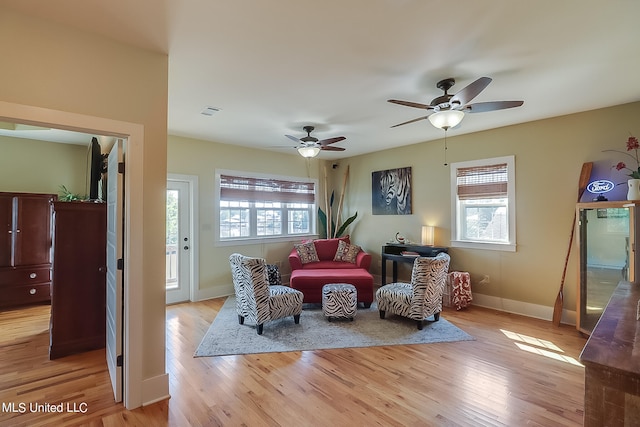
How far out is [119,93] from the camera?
7.07 feet

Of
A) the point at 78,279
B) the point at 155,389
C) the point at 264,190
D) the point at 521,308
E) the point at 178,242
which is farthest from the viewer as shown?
the point at 264,190

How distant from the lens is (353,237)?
6621 mm

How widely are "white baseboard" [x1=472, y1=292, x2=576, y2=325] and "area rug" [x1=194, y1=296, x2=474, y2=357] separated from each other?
1055mm

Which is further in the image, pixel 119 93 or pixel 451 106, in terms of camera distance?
pixel 451 106

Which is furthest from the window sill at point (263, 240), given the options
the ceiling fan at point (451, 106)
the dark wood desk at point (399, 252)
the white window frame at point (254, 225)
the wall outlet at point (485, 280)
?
the ceiling fan at point (451, 106)

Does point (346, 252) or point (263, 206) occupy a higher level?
point (263, 206)

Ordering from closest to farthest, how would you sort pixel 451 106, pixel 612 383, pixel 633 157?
pixel 612 383 → pixel 451 106 → pixel 633 157

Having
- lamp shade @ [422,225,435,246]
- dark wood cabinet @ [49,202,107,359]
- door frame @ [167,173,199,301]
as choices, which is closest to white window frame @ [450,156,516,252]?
lamp shade @ [422,225,435,246]

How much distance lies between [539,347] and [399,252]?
2.54 metres

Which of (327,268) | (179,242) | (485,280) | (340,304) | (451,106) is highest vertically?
(451,106)

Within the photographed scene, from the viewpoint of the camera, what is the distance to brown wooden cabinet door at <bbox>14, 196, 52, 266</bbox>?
452cm

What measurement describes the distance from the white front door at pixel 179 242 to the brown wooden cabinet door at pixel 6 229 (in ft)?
7.17

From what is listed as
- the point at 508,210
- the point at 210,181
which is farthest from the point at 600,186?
the point at 210,181

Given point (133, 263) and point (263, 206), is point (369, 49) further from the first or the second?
point (263, 206)
